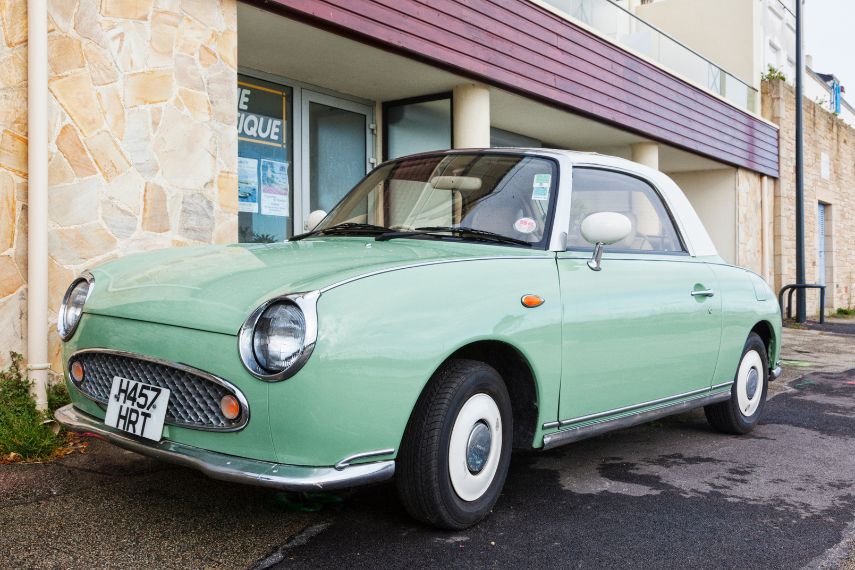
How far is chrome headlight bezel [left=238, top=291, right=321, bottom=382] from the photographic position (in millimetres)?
2443

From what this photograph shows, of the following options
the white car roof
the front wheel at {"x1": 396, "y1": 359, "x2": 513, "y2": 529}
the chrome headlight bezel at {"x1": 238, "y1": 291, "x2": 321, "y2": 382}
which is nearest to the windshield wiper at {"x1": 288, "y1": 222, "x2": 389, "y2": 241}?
the front wheel at {"x1": 396, "y1": 359, "x2": 513, "y2": 529}

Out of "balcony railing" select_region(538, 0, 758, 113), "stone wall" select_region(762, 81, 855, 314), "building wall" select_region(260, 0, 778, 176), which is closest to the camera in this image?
"building wall" select_region(260, 0, 778, 176)

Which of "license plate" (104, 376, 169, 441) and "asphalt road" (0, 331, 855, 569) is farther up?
"license plate" (104, 376, 169, 441)

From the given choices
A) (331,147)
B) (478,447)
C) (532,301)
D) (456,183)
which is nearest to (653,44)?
(331,147)

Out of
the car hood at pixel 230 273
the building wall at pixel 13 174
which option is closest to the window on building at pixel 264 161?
the building wall at pixel 13 174

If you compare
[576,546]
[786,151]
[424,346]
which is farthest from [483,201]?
[786,151]

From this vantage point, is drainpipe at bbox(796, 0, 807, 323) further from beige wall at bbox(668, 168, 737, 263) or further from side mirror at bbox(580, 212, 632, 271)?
side mirror at bbox(580, 212, 632, 271)

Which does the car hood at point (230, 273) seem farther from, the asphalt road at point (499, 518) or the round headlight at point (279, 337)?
the asphalt road at point (499, 518)

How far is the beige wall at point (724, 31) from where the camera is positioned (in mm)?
16656

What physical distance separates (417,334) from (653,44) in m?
11.0

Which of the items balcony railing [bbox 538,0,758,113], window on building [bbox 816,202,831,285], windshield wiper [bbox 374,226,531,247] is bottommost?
windshield wiper [bbox 374,226,531,247]

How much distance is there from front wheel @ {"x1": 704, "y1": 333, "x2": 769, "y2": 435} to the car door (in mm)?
552

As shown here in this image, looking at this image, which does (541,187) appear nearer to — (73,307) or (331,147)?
(73,307)

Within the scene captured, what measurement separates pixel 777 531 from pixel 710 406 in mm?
1831
